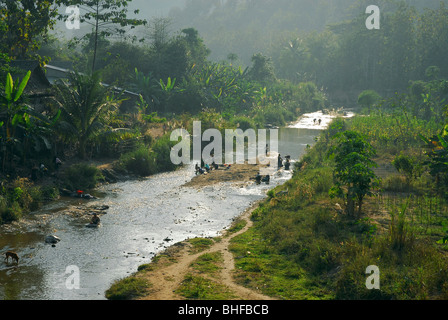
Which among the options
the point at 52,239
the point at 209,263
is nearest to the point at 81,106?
the point at 52,239

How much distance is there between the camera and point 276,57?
354 ft

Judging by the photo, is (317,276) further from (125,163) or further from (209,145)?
(209,145)

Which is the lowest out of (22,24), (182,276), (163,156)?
(182,276)

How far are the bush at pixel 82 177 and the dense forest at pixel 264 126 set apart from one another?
0.23ft

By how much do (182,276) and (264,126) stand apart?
4015 cm

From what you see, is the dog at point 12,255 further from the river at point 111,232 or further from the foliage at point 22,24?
the foliage at point 22,24

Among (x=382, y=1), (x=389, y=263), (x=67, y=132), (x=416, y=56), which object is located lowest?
(x=389, y=263)

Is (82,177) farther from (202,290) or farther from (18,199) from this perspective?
(202,290)

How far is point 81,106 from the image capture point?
2672 cm

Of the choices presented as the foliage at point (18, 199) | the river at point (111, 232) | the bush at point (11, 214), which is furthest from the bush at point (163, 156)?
the bush at point (11, 214)

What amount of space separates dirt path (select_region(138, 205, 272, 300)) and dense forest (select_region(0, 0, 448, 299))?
0.54 metres
